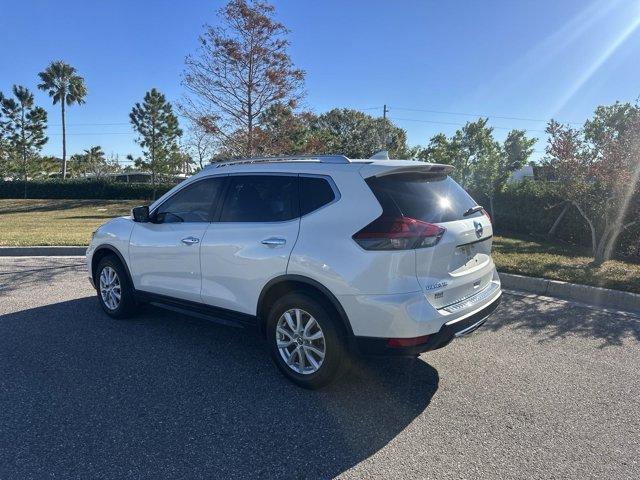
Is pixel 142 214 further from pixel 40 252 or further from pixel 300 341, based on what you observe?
pixel 40 252

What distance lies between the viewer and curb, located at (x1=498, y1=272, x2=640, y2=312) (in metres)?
6.12

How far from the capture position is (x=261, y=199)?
3.99 meters

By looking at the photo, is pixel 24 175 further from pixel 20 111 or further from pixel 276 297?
pixel 276 297

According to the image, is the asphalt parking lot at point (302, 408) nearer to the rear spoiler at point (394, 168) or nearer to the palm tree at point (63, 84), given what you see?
Result: the rear spoiler at point (394, 168)

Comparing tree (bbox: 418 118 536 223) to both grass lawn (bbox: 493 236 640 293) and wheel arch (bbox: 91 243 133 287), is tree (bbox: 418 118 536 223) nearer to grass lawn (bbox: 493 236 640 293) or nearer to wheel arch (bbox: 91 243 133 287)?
grass lawn (bbox: 493 236 640 293)

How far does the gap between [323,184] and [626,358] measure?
11.0ft

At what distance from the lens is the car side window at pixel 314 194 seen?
11.6 feet

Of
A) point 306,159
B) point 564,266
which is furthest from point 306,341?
point 564,266

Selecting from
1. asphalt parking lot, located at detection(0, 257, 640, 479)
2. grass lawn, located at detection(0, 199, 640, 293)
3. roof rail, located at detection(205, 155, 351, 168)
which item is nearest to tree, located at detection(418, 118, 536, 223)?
grass lawn, located at detection(0, 199, 640, 293)

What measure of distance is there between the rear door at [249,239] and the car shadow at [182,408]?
0.69 m

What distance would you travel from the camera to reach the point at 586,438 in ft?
9.80

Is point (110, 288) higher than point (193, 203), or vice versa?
point (193, 203)

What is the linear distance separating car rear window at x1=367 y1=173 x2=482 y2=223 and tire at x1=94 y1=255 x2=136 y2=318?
3214mm

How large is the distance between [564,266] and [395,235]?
6244 mm
